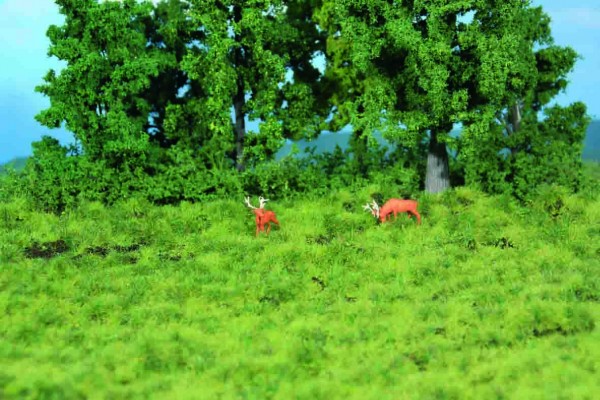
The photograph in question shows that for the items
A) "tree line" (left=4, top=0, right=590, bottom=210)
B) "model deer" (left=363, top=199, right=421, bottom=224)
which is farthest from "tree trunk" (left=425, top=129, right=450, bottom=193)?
"model deer" (left=363, top=199, right=421, bottom=224)

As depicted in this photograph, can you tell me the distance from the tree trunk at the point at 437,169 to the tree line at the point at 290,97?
45 mm

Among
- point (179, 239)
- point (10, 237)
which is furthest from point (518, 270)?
point (10, 237)

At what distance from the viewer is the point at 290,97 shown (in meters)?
28.8

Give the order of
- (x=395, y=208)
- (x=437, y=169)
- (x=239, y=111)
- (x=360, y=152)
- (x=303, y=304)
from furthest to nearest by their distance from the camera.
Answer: (x=360, y=152) → (x=239, y=111) → (x=437, y=169) → (x=395, y=208) → (x=303, y=304)

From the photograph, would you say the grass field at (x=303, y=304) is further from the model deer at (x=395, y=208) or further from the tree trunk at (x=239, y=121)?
the tree trunk at (x=239, y=121)

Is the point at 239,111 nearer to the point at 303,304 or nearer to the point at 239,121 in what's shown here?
the point at 239,121

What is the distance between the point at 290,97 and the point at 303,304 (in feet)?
47.3

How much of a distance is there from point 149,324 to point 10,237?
8683 mm

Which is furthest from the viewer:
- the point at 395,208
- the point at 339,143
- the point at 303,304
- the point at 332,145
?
the point at 339,143

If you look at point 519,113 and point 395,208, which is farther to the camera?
point 519,113

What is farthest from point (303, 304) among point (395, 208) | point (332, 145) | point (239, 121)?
point (332, 145)

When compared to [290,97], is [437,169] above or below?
below

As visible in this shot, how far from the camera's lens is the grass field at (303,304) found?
11.9m

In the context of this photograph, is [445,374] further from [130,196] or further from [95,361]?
[130,196]
